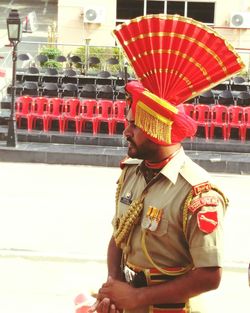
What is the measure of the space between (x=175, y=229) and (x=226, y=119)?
15.7m

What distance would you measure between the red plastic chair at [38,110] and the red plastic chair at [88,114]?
92 centimetres

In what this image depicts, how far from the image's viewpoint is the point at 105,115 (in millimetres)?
19406

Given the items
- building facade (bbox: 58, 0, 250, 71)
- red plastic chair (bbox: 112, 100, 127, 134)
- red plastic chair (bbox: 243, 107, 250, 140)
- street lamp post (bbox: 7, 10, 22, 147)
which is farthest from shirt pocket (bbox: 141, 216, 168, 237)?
building facade (bbox: 58, 0, 250, 71)

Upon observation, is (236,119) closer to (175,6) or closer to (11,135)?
(11,135)

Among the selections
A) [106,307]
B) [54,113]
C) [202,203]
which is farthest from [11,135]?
[202,203]

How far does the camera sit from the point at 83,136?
18.9 metres

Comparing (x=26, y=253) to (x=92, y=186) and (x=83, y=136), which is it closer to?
(x=92, y=186)

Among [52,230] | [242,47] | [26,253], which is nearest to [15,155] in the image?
[52,230]

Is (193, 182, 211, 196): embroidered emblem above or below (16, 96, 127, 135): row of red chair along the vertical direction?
above

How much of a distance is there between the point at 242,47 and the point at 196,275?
24907 mm

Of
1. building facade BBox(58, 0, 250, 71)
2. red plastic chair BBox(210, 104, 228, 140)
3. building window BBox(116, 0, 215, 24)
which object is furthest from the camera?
building window BBox(116, 0, 215, 24)

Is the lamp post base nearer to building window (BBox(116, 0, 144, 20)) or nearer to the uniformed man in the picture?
building window (BBox(116, 0, 144, 20))

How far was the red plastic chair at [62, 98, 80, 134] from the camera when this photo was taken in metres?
19.3

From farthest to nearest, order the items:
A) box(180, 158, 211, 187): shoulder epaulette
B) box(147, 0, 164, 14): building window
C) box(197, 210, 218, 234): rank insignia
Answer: box(147, 0, 164, 14): building window
box(180, 158, 211, 187): shoulder epaulette
box(197, 210, 218, 234): rank insignia
